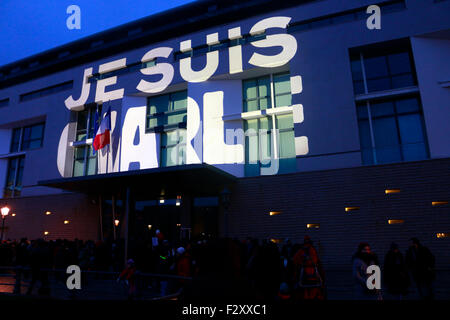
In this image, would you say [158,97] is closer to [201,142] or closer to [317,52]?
[201,142]

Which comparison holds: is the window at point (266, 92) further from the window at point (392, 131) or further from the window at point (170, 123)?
the window at point (170, 123)

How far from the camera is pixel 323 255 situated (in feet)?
46.9

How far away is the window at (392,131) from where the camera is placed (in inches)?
564

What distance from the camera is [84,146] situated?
23.0 meters

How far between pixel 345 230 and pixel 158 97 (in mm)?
14178

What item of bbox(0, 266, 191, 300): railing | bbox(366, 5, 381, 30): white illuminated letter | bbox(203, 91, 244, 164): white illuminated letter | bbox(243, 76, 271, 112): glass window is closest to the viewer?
bbox(0, 266, 191, 300): railing

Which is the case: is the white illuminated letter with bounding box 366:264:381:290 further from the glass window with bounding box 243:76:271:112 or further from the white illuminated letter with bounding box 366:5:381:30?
the white illuminated letter with bounding box 366:5:381:30

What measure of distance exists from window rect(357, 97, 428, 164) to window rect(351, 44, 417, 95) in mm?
841

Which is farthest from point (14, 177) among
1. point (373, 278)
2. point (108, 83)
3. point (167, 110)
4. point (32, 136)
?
point (373, 278)

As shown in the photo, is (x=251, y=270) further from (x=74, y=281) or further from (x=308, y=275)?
(x=74, y=281)

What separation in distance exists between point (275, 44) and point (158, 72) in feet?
25.5

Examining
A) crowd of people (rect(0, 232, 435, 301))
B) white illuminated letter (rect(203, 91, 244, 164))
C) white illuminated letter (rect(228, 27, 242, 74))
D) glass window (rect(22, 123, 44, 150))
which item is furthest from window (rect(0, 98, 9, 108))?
white illuminated letter (rect(228, 27, 242, 74))

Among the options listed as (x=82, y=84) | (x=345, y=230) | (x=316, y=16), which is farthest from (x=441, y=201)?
(x=82, y=84)

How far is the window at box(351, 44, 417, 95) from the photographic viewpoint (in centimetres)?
1598
